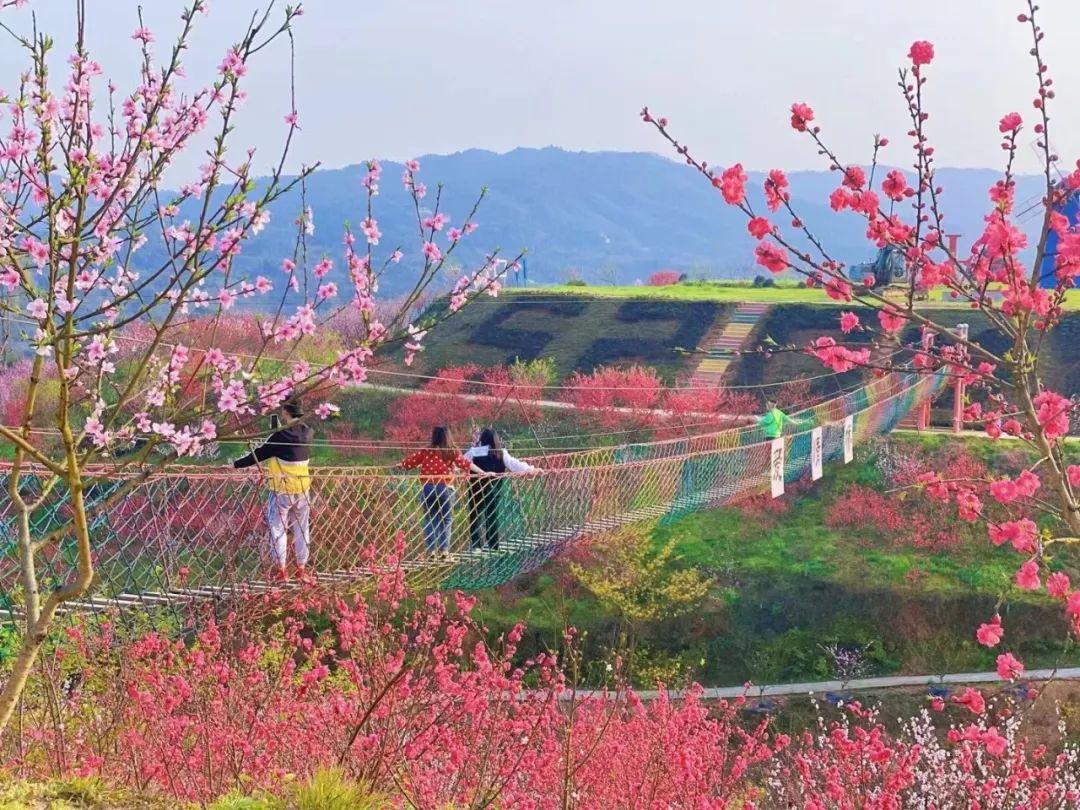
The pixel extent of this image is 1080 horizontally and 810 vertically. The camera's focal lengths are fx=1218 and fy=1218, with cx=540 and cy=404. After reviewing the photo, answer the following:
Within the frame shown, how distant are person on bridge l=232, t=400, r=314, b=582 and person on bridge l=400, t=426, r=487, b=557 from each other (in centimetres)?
65

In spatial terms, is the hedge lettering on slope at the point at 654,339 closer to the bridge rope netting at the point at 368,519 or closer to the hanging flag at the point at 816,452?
the bridge rope netting at the point at 368,519

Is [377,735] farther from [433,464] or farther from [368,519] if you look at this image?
[368,519]

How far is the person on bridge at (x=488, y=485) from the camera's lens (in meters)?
7.38

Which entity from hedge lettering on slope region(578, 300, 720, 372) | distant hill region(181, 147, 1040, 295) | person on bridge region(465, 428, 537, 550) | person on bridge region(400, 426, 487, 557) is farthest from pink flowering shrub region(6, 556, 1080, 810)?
distant hill region(181, 147, 1040, 295)

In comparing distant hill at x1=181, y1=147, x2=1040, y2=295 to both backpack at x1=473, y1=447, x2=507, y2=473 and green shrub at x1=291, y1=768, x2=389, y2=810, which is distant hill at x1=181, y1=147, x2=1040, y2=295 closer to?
backpack at x1=473, y1=447, x2=507, y2=473

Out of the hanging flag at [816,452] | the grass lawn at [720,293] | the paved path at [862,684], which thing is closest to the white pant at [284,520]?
the paved path at [862,684]

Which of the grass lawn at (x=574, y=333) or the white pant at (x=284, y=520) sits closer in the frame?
the white pant at (x=284, y=520)

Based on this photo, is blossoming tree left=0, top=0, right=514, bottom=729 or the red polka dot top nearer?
blossoming tree left=0, top=0, right=514, bottom=729

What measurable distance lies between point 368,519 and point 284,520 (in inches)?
33.4

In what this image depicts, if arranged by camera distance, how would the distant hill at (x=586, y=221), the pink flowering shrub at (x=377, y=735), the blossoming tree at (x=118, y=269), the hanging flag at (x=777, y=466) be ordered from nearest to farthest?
1. the blossoming tree at (x=118, y=269)
2. the pink flowering shrub at (x=377, y=735)
3. the hanging flag at (x=777, y=466)
4. the distant hill at (x=586, y=221)

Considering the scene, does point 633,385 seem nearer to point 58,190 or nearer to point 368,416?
point 368,416

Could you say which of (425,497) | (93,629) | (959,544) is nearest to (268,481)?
(425,497)

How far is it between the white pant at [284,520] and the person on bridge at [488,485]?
1.06 metres

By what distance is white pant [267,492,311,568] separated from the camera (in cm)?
650
